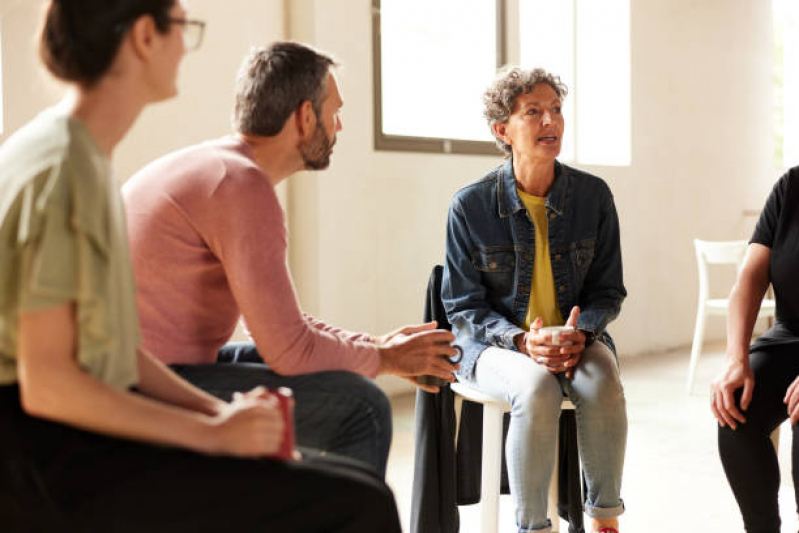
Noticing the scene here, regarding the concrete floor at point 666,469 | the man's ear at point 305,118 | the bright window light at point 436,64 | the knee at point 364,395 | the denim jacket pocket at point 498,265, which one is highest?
the bright window light at point 436,64

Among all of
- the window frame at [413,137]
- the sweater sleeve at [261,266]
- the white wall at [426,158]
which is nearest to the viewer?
the sweater sleeve at [261,266]

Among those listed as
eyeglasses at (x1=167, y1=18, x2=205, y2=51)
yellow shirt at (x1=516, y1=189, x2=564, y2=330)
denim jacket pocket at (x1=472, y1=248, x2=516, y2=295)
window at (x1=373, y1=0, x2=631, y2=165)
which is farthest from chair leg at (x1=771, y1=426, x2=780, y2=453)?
window at (x1=373, y1=0, x2=631, y2=165)

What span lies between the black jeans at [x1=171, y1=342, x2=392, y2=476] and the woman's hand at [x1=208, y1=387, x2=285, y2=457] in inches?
13.8

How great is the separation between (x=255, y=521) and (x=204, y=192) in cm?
61

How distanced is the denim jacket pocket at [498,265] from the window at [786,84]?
20.2 feet

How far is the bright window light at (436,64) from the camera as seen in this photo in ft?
16.7

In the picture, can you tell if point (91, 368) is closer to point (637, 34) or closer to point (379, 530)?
point (379, 530)

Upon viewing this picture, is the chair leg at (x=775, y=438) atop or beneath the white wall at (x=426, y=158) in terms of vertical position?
beneath

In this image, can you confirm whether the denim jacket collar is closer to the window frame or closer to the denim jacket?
the denim jacket

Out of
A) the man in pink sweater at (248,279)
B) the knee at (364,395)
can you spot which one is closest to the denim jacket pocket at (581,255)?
the man in pink sweater at (248,279)

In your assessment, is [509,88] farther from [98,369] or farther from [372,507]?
[98,369]

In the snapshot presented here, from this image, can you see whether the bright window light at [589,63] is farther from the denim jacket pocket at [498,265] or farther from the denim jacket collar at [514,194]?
the denim jacket pocket at [498,265]

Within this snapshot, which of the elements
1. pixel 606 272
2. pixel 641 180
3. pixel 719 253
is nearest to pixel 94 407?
pixel 606 272

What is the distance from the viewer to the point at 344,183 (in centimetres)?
452
